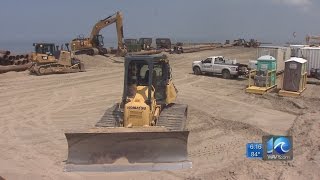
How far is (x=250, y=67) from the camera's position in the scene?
30.5m

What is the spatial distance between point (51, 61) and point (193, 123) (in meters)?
19.1

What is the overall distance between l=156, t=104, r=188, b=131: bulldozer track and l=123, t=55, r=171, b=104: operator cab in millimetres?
404

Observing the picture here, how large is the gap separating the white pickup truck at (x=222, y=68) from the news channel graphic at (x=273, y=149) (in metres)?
18.9

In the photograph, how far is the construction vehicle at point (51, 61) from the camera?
31016 mm

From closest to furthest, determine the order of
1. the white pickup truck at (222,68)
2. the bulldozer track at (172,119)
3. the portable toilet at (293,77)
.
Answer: the bulldozer track at (172,119)
the portable toilet at (293,77)
the white pickup truck at (222,68)

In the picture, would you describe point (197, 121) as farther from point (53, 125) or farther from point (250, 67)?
point (250, 67)

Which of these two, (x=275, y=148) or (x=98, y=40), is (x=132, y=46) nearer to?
(x=98, y=40)

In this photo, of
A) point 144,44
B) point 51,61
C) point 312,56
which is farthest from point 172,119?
point 144,44

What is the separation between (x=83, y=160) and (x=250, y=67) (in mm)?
21937

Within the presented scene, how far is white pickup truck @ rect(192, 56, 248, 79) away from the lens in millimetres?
29672

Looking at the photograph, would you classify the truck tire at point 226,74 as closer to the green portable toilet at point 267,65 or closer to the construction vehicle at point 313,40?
the green portable toilet at point 267,65

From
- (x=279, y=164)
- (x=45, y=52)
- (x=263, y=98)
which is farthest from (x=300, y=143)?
(x=45, y=52)

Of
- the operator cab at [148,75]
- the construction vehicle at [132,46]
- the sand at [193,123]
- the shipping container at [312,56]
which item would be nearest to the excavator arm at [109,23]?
the construction vehicle at [132,46]

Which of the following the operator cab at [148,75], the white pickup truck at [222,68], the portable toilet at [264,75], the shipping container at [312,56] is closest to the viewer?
the operator cab at [148,75]
